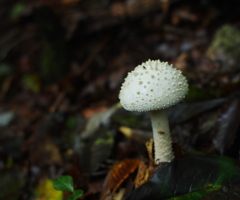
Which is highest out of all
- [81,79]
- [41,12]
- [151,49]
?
[41,12]

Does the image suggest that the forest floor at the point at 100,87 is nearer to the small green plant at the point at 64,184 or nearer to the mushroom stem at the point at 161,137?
the mushroom stem at the point at 161,137

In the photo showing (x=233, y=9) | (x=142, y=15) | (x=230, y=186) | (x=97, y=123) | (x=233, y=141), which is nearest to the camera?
(x=230, y=186)

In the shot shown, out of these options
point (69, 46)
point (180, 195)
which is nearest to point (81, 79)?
point (69, 46)

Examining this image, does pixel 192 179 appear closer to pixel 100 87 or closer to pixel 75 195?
pixel 75 195

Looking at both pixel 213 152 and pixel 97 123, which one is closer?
pixel 213 152

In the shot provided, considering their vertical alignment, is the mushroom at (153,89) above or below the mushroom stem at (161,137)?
above

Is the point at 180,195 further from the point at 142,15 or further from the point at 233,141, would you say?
the point at 142,15

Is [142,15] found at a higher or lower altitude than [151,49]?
higher

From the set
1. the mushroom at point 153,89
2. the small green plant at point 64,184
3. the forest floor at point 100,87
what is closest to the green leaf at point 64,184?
the small green plant at point 64,184
